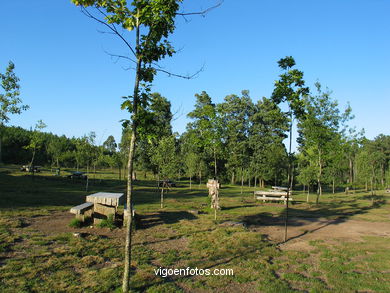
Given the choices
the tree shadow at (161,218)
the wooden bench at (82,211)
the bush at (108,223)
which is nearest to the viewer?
the wooden bench at (82,211)

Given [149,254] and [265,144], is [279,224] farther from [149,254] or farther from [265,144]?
[265,144]

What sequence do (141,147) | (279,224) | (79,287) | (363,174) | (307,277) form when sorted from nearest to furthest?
(79,287) → (307,277) → (279,224) → (363,174) → (141,147)

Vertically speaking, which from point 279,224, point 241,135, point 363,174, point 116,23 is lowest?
point 279,224

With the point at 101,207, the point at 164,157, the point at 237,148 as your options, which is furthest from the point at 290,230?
the point at 237,148

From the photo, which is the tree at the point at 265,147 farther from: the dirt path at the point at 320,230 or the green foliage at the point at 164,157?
the dirt path at the point at 320,230

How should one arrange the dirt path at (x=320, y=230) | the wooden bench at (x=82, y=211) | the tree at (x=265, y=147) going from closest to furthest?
the dirt path at (x=320, y=230), the wooden bench at (x=82, y=211), the tree at (x=265, y=147)

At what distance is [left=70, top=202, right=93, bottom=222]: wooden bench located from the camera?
10.8 meters

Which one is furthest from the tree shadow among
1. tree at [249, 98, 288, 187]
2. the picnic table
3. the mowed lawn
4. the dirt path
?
tree at [249, 98, 288, 187]

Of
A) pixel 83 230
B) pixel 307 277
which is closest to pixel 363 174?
pixel 307 277

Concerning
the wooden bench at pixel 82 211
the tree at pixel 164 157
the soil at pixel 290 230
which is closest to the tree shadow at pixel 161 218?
the soil at pixel 290 230

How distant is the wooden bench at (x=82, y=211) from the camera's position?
10816 mm

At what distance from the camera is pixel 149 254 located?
809 centimetres

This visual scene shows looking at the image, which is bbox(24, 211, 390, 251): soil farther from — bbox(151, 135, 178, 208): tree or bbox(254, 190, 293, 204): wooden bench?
bbox(254, 190, 293, 204): wooden bench

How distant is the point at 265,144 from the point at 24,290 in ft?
157
